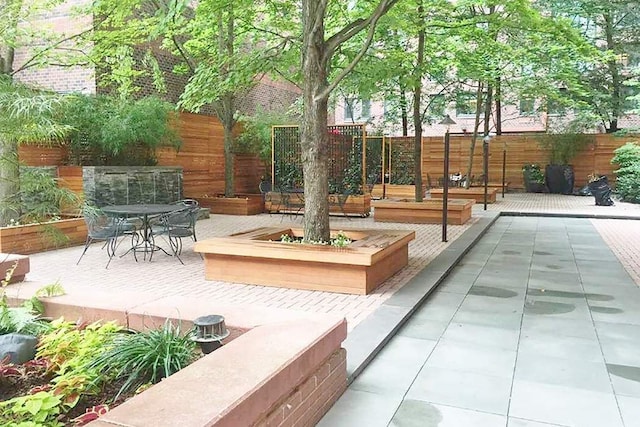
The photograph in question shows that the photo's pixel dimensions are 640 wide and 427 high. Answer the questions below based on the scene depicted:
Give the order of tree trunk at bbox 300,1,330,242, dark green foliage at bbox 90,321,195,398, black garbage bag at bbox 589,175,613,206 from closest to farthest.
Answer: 1. dark green foliage at bbox 90,321,195,398
2. tree trunk at bbox 300,1,330,242
3. black garbage bag at bbox 589,175,613,206

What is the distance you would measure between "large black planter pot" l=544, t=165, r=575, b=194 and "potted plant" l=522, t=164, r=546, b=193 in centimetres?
23

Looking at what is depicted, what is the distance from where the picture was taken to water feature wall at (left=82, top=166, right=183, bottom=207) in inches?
351

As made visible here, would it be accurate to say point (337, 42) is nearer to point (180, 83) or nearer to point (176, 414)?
point (176, 414)

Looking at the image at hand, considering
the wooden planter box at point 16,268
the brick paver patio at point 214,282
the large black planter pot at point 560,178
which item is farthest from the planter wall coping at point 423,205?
the large black planter pot at point 560,178

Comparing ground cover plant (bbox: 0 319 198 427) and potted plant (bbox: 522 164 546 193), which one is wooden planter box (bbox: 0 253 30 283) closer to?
ground cover plant (bbox: 0 319 198 427)

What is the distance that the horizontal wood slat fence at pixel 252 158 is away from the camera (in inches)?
456

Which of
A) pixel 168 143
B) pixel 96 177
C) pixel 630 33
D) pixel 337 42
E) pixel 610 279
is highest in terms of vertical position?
pixel 630 33

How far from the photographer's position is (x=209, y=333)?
2701 millimetres

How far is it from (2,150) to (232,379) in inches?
208

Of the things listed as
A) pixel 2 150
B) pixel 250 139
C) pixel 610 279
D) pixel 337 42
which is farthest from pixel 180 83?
pixel 610 279

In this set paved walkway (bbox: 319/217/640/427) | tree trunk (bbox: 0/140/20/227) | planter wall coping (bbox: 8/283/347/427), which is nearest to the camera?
planter wall coping (bbox: 8/283/347/427)

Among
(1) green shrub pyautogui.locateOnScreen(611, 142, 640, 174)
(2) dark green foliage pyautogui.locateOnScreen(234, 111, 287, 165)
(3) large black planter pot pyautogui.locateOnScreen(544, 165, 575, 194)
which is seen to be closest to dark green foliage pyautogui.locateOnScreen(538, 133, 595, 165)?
(3) large black planter pot pyautogui.locateOnScreen(544, 165, 575, 194)

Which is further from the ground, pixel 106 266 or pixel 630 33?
pixel 630 33

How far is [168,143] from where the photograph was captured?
10.7 m
